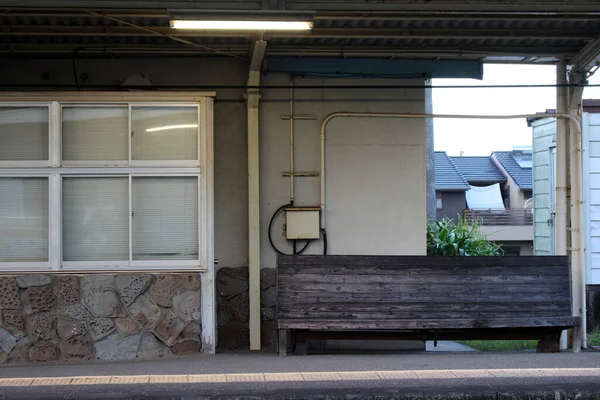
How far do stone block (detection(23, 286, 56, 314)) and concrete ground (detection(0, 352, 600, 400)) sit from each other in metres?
0.71

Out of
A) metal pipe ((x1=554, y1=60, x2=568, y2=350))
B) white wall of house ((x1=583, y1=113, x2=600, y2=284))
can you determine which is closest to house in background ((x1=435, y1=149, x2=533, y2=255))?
white wall of house ((x1=583, y1=113, x2=600, y2=284))

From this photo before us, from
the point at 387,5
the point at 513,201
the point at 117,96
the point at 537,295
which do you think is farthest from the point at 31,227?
the point at 513,201

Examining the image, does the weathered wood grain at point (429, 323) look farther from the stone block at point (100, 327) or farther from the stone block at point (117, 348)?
the stone block at point (100, 327)

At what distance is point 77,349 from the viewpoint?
8734 mm

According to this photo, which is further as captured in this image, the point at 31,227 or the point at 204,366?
the point at 31,227

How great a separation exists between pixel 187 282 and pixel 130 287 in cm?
70

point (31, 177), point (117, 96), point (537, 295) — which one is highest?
point (117, 96)

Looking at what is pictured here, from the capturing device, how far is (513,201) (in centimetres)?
4138

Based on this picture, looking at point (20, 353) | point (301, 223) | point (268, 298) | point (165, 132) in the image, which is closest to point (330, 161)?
point (301, 223)

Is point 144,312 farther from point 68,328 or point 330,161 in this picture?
point 330,161

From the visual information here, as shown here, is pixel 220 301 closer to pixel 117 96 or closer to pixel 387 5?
pixel 117 96

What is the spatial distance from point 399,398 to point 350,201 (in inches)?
168

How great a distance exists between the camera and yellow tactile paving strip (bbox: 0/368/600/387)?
6.62 m

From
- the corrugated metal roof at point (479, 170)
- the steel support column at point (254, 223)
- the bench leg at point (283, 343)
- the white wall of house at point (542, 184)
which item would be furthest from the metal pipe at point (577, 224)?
the corrugated metal roof at point (479, 170)
